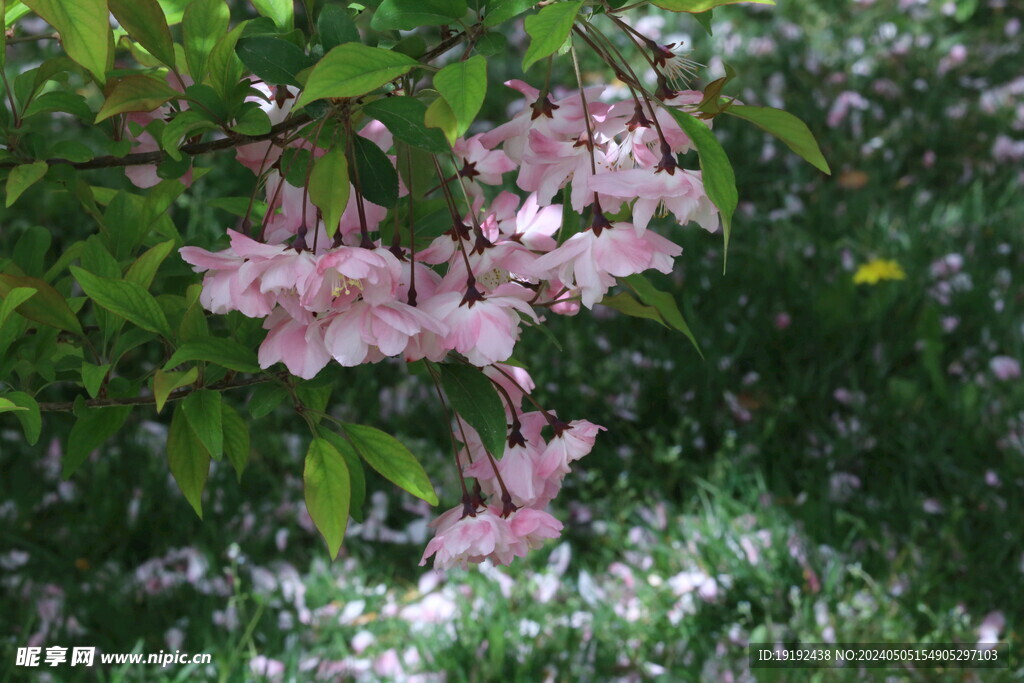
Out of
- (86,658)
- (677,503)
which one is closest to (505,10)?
(86,658)

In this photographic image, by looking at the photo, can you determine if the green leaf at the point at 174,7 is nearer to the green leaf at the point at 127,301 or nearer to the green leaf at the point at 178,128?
the green leaf at the point at 178,128

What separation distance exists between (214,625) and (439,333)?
1516mm

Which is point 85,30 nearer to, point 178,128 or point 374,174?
point 178,128

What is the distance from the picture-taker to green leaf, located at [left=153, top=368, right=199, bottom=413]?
0.78 m

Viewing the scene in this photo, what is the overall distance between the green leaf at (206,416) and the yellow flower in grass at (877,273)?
2130mm

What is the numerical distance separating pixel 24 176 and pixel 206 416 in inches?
10.2

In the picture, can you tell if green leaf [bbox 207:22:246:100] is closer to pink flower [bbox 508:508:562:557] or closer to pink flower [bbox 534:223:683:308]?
pink flower [bbox 534:223:683:308]

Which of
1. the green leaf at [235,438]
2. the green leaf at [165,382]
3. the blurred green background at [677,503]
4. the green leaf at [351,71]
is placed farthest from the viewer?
the blurred green background at [677,503]

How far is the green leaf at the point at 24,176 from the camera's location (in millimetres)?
853

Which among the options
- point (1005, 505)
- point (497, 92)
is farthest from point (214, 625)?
point (497, 92)

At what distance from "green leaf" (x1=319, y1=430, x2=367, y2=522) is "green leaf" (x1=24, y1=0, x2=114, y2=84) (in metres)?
0.36

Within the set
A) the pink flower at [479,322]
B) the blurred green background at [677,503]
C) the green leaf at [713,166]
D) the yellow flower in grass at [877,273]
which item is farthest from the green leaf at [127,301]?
the yellow flower in grass at [877,273]

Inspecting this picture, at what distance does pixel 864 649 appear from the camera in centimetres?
187

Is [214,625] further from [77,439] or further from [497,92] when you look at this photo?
[497,92]
